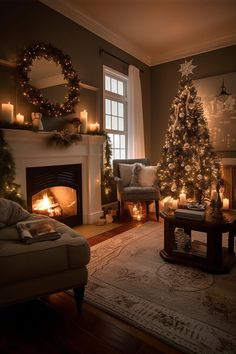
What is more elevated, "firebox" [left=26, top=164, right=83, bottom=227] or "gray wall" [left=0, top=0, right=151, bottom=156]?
"gray wall" [left=0, top=0, right=151, bottom=156]

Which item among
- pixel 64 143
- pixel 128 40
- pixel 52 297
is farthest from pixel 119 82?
pixel 52 297

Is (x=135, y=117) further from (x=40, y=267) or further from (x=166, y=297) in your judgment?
(x=40, y=267)

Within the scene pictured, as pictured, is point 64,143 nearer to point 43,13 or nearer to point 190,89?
point 43,13

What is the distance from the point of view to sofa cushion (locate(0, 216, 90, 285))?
4.96ft

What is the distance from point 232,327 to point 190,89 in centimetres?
391

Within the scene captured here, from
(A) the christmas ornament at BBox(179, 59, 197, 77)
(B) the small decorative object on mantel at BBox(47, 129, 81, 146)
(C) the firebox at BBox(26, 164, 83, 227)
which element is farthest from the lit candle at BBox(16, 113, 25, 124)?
(A) the christmas ornament at BBox(179, 59, 197, 77)

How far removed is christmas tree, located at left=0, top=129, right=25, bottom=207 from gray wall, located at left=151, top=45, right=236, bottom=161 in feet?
11.9

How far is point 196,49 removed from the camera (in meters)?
5.03

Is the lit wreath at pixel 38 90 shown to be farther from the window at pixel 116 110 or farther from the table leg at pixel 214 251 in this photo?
the table leg at pixel 214 251

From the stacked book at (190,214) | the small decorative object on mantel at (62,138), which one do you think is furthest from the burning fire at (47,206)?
the stacked book at (190,214)

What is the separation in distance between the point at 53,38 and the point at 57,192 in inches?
86.5

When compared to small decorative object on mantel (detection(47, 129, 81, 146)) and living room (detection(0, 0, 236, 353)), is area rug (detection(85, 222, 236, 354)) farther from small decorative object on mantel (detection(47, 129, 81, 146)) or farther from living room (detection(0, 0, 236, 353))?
small decorative object on mantel (detection(47, 129, 81, 146))

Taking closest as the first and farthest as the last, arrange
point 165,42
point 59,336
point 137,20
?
point 59,336
point 137,20
point 165,42

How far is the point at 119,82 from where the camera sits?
4.98m
